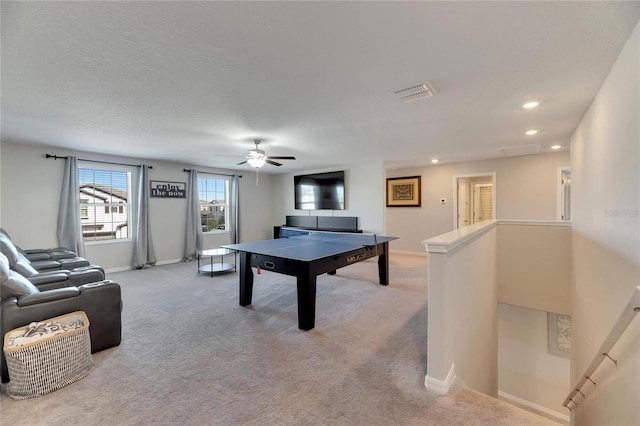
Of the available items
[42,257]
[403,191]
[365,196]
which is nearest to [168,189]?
[42,257]

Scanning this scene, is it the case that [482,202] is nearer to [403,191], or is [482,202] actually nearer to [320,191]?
[403,191]

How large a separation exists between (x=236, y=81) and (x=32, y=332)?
240 cm

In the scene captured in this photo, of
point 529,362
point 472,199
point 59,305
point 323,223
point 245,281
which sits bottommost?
point 529,362

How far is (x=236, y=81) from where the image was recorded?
226cm

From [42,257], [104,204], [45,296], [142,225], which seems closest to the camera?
[45,296]

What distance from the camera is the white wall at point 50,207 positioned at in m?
4.40

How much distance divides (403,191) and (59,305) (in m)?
6.95

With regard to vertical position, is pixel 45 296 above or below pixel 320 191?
below

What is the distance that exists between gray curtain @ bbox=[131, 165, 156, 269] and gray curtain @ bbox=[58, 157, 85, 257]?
894 millimetres

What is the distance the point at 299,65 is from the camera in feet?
6.60

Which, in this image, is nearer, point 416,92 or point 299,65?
point 299,65

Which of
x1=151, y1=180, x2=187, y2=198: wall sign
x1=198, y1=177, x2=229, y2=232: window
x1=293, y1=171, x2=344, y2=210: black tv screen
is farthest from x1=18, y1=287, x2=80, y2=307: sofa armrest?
x1=293, y1=171, x2=344, y2=210: black tv screen

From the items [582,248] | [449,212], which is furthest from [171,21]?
[449,212]

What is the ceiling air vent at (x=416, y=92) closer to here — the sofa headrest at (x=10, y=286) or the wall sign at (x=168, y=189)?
the sofa headrest at (x=10, y=286)
